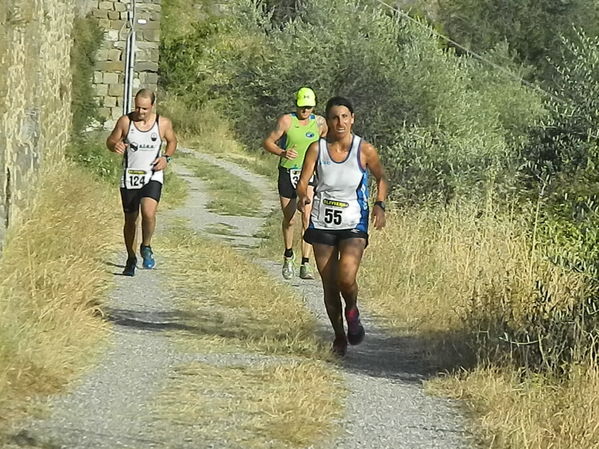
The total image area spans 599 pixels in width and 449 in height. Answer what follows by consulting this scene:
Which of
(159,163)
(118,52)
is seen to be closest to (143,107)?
(159,163)

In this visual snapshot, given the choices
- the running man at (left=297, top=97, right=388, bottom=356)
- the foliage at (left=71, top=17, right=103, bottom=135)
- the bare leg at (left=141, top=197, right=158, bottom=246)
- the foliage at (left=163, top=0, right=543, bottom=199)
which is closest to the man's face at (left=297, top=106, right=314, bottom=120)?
the bare leg at (left=141, top=197, right=158, bottom=246)

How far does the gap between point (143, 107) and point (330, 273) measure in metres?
3.00

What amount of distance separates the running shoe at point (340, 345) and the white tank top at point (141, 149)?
291cm

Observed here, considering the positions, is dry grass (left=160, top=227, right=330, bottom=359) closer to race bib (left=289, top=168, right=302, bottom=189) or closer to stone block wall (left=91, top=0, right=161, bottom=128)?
race bib (left=289, top=168, right=302, bottom=189)

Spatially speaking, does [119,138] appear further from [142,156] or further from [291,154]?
[291,154]

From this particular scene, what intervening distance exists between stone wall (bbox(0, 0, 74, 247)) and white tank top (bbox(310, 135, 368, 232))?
2.29 meters

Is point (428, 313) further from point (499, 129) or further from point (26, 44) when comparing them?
point (499, 129)

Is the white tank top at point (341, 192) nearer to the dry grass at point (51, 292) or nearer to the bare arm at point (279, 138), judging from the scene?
the dry grass at point (51, 292)

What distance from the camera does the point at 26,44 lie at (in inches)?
379

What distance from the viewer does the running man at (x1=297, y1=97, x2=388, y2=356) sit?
7227mm

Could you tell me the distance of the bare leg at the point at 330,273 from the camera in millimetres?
7324

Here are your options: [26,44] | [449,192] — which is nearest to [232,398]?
[26,44]

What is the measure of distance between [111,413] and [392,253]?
615 centimetres

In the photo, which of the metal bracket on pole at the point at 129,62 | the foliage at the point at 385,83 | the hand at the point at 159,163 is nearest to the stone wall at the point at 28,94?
the hand at the point at 159,163
